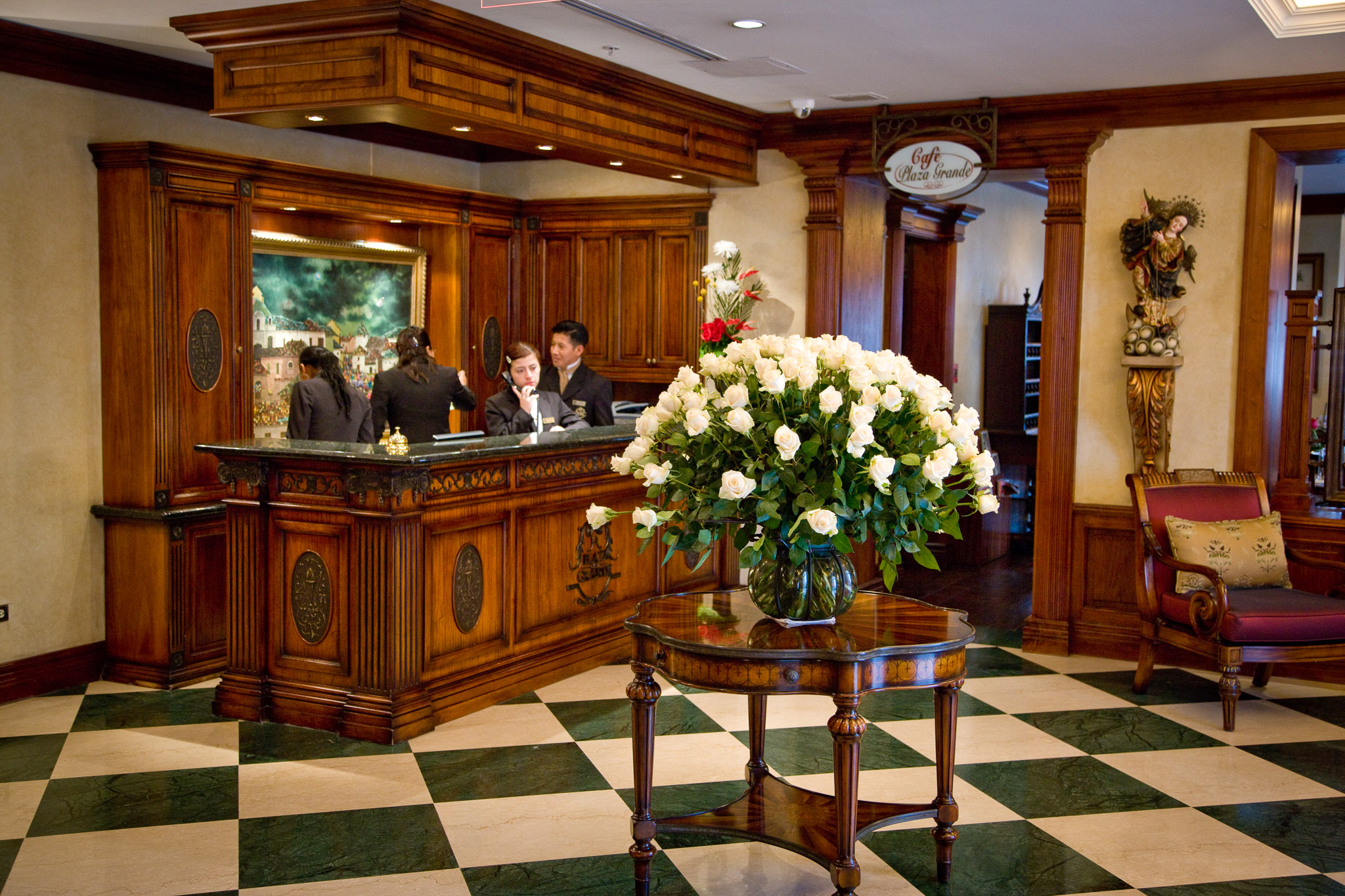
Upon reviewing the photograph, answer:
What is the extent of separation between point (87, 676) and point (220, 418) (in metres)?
1.40

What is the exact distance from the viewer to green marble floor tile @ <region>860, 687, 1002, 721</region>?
5355 millimetres

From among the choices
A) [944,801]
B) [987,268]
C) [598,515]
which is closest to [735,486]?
[598,515]

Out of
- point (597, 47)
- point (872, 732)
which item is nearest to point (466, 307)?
point (597, 47)

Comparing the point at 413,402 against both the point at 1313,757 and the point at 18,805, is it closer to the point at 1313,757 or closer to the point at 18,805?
the point at 18,805

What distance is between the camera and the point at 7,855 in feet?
12.3

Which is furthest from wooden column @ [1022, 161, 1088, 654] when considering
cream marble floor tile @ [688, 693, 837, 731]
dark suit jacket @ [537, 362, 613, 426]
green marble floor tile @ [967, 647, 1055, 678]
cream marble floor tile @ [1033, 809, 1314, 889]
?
dark suit jacket @ [537, 362, 613, 426]

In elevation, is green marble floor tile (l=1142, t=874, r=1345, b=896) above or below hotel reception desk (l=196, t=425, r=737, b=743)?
below

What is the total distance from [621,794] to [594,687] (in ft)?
4.78

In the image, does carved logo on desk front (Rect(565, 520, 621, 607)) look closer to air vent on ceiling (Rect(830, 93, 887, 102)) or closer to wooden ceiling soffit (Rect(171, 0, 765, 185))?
wooden ceiling soffit (Rect(171, 0, 765, 185))

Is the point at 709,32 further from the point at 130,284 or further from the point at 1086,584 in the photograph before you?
the point at 1086,584

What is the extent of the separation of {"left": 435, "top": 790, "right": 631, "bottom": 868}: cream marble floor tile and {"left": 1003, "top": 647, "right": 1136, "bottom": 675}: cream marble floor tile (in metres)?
3.00

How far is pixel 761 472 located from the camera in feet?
10.6

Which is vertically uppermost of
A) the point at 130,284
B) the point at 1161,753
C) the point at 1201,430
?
the point at 130,284

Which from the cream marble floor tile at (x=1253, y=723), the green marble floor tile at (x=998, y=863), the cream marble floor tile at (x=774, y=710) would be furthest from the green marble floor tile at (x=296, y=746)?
the cream marble floor tile at (x=1253, y=723)
